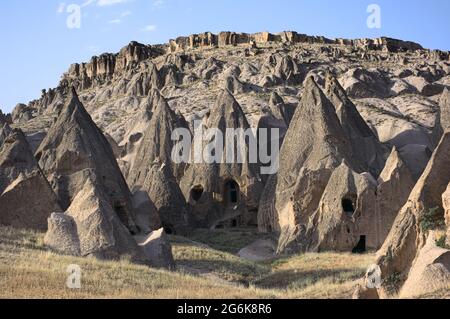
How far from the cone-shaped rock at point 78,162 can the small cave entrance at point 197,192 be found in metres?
6.48

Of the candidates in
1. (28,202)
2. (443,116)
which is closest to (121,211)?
(28,202)

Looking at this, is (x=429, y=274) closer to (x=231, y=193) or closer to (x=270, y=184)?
(x=270, y=184)

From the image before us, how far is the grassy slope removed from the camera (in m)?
15.0

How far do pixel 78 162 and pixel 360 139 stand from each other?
551 inches

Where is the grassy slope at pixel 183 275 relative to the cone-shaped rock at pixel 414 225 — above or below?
below

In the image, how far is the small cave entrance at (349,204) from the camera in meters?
28.3

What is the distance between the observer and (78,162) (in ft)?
105

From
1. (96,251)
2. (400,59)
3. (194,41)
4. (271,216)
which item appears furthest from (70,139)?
(194,41)

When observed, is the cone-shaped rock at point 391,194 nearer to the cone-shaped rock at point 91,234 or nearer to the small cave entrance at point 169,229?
the cone-shaped rock at point 91,234

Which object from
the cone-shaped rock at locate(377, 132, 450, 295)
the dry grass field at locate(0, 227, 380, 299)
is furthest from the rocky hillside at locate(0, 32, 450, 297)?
the dry grass field at locate(0, 227, 380, 299)

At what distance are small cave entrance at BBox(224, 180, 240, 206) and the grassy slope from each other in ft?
31.3

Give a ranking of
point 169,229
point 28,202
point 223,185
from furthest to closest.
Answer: point 223,185 < point 169,229 < point 28,202

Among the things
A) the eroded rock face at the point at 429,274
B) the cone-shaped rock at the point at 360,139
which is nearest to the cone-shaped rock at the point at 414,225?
the eroded rock face at the point at 429,274

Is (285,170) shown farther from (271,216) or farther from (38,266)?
(38,266)
